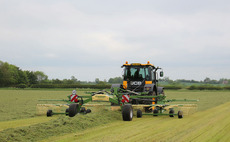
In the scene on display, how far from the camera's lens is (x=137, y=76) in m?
14.6

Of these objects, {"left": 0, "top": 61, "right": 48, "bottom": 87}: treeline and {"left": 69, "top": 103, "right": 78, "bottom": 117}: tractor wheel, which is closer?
{"left": 69, "top": 103, "right": 78, "bottom": 117}: tractor wheel

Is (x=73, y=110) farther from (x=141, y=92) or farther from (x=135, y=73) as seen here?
(x=135, y=73)

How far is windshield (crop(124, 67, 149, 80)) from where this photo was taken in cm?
1456

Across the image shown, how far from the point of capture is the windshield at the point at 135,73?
14564 mm

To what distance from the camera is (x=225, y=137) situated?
25.6 feet

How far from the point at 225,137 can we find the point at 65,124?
474 cm

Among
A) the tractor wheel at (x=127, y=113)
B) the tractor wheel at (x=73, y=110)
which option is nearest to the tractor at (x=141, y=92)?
the tractor wheel at (x=73, y=110)

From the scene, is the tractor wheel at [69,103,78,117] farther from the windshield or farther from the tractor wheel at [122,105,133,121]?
the windshield

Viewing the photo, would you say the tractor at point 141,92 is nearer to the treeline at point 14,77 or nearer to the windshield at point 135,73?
the windshield at point 135,73

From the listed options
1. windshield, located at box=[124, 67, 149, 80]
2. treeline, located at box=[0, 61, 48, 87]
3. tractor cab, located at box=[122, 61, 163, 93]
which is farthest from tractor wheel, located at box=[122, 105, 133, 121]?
treeline, located at box=[0, 61, 48, 87]

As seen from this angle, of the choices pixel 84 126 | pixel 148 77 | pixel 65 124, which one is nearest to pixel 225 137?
pixel 84 126

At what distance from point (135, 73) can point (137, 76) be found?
0.63 ft

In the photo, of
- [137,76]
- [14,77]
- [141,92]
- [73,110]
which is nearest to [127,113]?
[73,110]

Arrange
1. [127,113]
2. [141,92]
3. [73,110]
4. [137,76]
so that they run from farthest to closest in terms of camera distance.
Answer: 1. [137,76]
2. [141,92]
3. [73,110]
4. [127,113]
